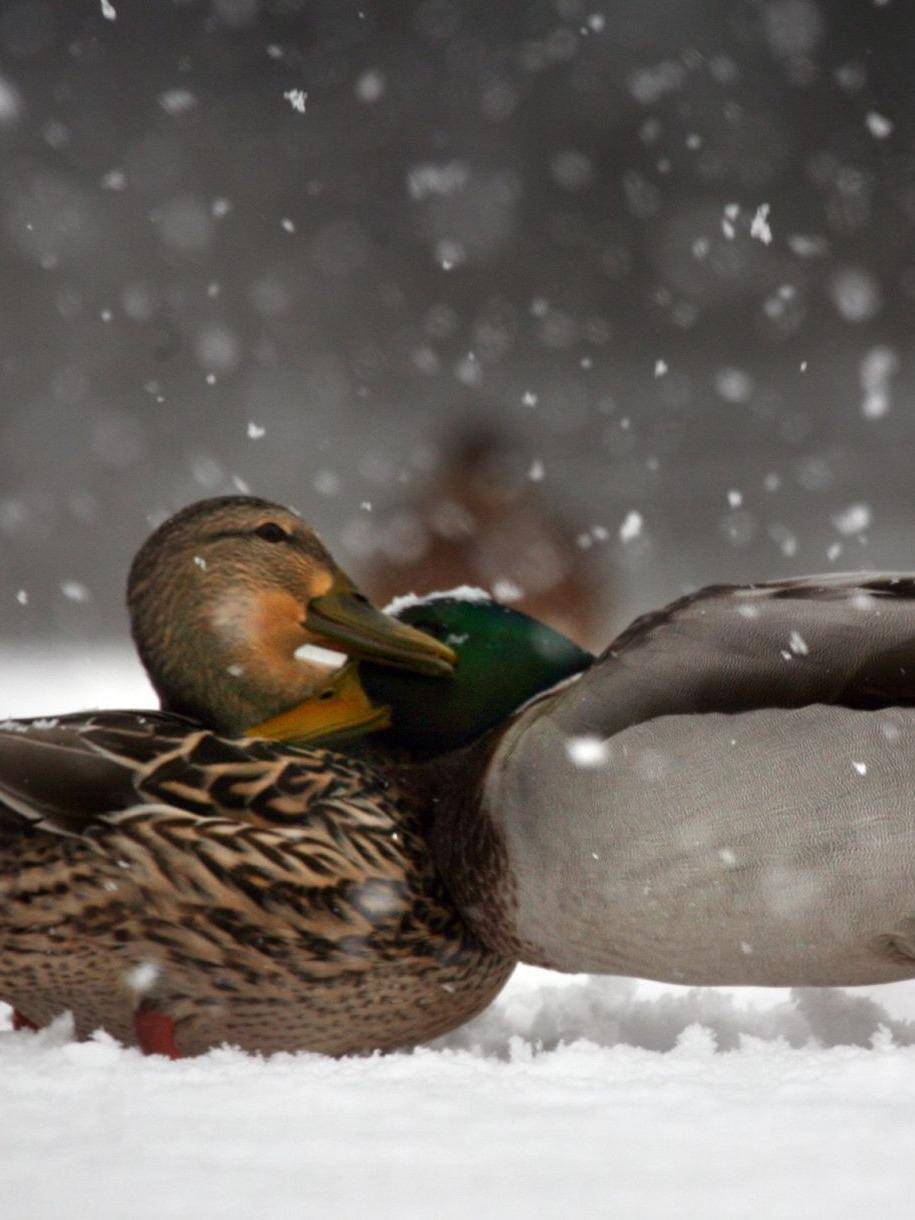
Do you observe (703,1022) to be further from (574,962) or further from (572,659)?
(572,659)

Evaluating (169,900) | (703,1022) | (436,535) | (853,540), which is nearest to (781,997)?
(703,1022)

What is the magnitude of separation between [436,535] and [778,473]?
4.53 feet

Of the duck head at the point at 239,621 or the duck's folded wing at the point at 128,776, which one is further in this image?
the duck head at the point at 239,621

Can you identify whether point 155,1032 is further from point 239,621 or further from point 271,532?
point 271,532

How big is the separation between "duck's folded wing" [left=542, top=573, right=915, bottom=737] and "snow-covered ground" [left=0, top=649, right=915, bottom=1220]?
0.41m

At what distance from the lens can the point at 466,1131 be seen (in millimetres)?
1500

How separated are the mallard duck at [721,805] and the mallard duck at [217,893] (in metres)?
0.11

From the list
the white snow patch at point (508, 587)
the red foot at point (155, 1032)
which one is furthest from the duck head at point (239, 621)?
the white snow patch at point (508, 587)

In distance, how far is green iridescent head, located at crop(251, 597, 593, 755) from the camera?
220 cm

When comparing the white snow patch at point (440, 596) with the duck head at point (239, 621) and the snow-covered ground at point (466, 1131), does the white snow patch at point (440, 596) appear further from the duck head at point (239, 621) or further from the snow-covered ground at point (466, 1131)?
the snow-covered ground at point (466, 1131)

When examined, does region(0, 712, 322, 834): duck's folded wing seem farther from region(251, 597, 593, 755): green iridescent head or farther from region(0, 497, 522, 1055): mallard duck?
region(251, 597, 593, 755): green iridescent head

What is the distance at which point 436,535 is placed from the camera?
6219 mm

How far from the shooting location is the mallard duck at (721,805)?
1829 millimetres

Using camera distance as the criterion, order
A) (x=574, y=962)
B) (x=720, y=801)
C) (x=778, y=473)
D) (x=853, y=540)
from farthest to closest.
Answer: (x=853, y=540) < (x=778, y=473) < (x=574, y=962) < (x=720, y=801)
